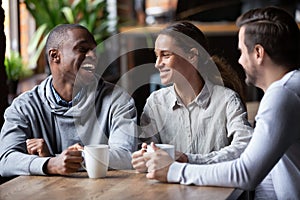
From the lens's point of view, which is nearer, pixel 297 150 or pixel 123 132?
pixel 297 150

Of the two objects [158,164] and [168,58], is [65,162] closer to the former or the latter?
[158,164]

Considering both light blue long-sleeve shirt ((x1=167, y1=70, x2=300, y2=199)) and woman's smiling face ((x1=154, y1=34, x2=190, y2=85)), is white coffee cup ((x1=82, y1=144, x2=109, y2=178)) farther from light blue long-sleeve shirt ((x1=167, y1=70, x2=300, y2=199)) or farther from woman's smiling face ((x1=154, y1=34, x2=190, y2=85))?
woman's smiling face ((x1=154, y1=34, x2=190, y2=85))

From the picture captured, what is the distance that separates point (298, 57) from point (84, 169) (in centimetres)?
70

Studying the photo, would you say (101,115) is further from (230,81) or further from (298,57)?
(298,57)

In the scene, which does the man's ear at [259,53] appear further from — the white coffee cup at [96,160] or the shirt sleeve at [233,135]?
the white coffee cup at [96,160]

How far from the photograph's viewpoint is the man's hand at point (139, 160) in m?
1.72

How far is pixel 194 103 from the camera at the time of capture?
78.4 inches

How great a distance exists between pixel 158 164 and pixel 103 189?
0.17 m

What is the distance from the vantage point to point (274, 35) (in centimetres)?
168

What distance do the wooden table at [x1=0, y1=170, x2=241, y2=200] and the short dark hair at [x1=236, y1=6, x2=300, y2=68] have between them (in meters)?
0.40

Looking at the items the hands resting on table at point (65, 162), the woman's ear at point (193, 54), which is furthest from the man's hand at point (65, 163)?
the woman's ear at point (193, 54)

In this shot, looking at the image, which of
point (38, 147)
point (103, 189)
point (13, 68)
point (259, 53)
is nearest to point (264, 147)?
point (259, 53)

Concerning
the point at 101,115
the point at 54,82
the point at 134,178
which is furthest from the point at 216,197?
the point at 54,82

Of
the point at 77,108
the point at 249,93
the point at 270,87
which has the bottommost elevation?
the point at 249,93
